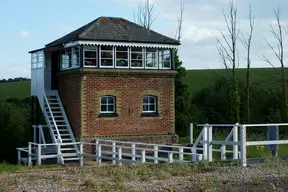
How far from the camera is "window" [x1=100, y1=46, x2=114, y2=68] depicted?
27.9 m

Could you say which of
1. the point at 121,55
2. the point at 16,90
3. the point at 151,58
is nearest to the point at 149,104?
the point at 151,58

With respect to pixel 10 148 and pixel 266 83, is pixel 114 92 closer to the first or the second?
pixel 10 148

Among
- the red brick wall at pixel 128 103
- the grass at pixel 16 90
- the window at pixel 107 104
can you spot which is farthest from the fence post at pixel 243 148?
the grass at pixel 16 90

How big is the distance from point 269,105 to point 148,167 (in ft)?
104

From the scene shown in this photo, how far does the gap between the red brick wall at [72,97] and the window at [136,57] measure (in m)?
2.98

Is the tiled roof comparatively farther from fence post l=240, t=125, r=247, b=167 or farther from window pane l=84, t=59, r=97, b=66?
fence post l=240, t=125, r=247, b=167

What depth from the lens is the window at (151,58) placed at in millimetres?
29050

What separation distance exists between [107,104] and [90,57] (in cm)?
248

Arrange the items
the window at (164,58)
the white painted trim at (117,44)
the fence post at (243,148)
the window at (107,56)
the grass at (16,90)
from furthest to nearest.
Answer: the grass at (16,90), the window at (164,58), the window at (107,56), the white painted trim at (117,44), the fence post at (243,148)

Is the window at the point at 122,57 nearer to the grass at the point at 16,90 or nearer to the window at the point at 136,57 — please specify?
the window at the point at 136,57

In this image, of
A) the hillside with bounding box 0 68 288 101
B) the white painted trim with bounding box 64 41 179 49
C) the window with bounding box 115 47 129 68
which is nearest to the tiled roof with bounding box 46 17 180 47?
the white painted trim with bounding box 64 41 179 49

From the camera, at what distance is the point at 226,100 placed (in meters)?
48.2

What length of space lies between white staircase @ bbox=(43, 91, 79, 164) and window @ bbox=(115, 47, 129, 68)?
3877 millimetres

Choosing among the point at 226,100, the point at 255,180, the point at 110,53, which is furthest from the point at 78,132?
the point at 226,100
